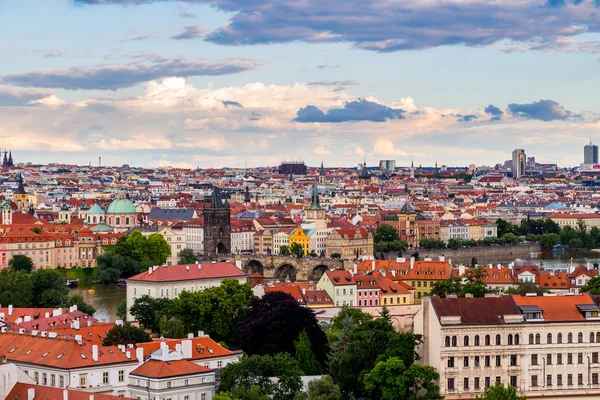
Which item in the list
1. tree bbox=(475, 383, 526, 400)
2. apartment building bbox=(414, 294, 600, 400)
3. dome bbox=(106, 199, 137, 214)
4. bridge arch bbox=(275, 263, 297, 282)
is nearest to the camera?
tree bbox=(475, 383, 526, 400)

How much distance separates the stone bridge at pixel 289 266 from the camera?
81.5 m

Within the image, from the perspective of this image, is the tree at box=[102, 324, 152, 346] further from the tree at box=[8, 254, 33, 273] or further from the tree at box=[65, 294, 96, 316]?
the tree at box=[8, 254, 33, 273]

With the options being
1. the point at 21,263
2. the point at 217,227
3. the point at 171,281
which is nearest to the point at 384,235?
the point at 217,227

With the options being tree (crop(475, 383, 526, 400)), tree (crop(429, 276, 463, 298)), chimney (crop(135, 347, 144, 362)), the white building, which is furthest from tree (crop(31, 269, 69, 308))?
tree (crop(475, 383, 526, 400))

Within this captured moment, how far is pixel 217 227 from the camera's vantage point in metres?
91.2

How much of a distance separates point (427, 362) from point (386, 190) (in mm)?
155739

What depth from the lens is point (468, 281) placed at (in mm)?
51188

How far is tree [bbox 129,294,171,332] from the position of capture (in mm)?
44312

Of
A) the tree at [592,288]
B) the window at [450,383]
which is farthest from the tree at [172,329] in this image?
the tree at [592,288]

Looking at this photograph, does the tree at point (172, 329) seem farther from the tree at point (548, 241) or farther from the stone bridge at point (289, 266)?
the tree at point (548, 241)

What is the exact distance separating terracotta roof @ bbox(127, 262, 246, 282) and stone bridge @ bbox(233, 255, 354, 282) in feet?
88.8

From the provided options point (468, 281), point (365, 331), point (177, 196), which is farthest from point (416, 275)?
point (177, 196)

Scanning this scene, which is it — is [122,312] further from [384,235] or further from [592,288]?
[384,235]

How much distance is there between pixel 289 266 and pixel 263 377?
52.0 meters
